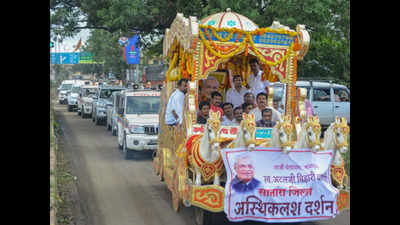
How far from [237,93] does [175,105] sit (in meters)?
1.65

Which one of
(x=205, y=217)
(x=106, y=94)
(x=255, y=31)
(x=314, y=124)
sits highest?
(x=255, y=31)

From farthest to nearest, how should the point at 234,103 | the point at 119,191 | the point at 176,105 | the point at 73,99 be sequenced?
1. the point at 73,99
2. the point at 119,191
3. the point at 234,103
4. the point at 176,105

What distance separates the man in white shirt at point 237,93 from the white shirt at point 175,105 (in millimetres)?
1415

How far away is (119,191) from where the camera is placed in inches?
414

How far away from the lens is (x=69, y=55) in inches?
2729

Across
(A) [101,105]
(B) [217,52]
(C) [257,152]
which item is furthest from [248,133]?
(A) [101,105]

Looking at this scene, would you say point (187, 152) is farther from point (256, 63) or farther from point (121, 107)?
point (121, 107)

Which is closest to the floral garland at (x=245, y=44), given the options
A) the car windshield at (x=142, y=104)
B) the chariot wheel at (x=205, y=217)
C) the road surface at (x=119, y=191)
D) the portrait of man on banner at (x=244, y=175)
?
the portrait of man on banner at (x=244, y=175)

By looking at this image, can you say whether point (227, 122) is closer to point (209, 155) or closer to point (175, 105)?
point (175, 105)

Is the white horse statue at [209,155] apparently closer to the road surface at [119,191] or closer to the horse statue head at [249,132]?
the horse statue head at [249,132]

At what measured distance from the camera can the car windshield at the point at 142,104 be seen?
52.2 feet

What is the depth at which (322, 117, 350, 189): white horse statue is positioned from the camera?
6.75 metres

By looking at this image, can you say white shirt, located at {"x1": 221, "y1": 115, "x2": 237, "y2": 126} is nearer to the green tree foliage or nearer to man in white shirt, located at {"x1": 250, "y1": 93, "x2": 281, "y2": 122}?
man in white shirt, located at {"x1": 250, "y1": 93, "x2": 281, "y2": 122}
